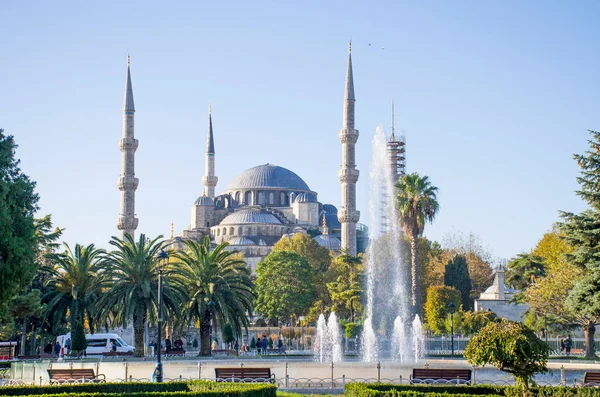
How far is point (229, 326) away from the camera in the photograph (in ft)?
115

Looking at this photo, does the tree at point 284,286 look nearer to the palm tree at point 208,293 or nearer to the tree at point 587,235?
the palm tree at point 208,293

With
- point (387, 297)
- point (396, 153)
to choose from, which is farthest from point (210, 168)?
point (387, 297)

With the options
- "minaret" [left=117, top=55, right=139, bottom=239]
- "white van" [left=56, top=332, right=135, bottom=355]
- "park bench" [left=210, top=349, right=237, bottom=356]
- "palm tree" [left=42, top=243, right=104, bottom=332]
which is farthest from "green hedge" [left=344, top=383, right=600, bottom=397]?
"minaret" [left=117, top=55, right=139, bottom=239]

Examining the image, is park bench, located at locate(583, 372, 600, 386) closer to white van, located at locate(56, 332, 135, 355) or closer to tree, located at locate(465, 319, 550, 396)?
tree, located at locate(465, 319, 550, 396)

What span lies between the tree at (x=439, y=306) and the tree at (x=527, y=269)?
12.2ft

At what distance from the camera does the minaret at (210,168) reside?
9242 centimetres

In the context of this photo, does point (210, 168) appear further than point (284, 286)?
Yes

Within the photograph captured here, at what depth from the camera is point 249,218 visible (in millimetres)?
91562

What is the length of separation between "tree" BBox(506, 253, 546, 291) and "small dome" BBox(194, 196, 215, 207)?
4793 centimetres

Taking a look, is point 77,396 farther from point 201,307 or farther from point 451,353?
point 451,353

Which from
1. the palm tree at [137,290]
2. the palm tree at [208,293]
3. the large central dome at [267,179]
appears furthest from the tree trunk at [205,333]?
the large central dome at [267,179]

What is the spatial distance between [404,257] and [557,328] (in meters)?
16.0

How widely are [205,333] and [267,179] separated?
214 ft

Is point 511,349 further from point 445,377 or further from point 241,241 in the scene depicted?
point 241,241
